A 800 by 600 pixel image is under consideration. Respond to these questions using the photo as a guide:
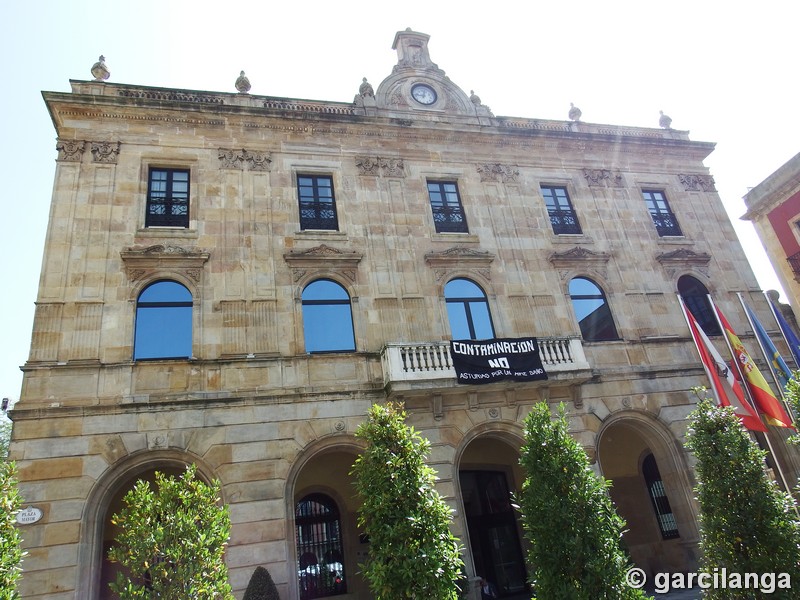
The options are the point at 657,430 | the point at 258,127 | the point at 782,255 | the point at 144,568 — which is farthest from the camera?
the point at 782,255

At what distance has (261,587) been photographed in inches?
A: 469

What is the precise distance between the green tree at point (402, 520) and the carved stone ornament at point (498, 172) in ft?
38.0

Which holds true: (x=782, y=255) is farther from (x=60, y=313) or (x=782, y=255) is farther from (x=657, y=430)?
(x=60, y=313)

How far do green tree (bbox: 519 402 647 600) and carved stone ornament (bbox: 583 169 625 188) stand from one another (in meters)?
12.7

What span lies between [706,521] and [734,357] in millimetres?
8687

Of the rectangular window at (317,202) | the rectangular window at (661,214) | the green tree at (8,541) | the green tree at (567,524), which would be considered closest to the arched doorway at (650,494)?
the green tree at (567,524)

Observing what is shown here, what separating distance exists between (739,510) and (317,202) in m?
14.0

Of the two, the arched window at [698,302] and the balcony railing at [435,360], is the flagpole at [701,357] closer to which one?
the arched window at [698,302]

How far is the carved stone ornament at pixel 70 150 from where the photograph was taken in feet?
53.3

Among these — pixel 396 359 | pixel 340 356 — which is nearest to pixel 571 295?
pixel 396 359

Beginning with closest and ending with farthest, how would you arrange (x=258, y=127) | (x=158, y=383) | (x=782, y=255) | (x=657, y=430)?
(x=158, y=383)
(x=657, y=430)
(x=258, y=127)
(x=782, y=255)

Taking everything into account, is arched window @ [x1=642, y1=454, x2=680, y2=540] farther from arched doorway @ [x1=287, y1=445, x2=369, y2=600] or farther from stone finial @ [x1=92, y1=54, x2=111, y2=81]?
stone finial @ [x1=92, y1=54, x2=111, y2=81]

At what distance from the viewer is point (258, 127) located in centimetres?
1823

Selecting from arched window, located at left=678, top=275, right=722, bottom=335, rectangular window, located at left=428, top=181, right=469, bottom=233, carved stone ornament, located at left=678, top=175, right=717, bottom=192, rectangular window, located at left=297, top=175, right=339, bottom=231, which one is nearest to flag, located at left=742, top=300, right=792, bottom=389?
arched window, located at left=678, top=275, right=722, bottom=335
